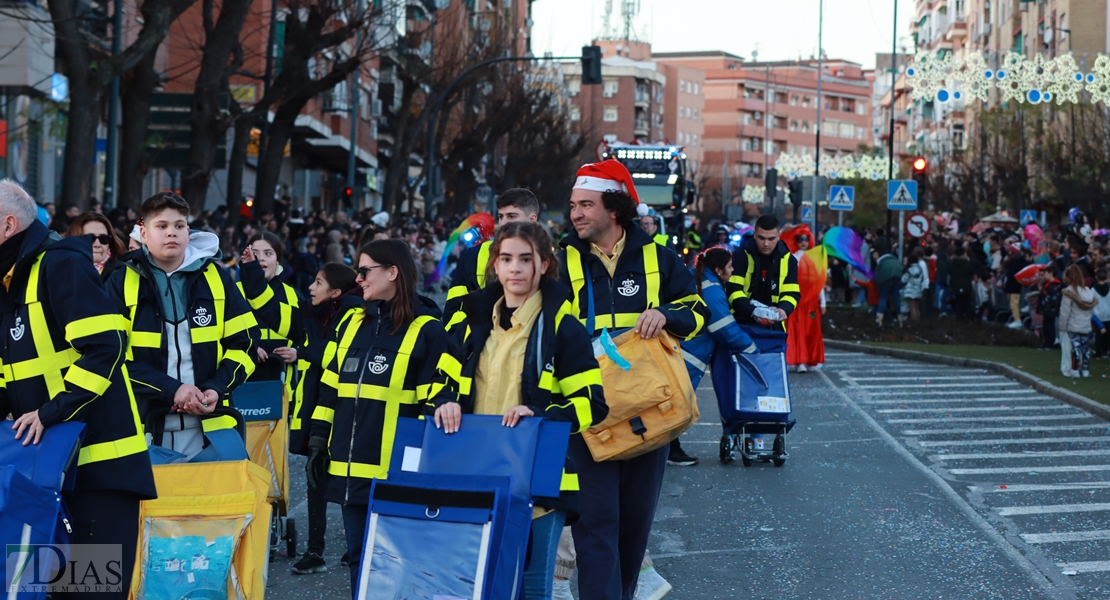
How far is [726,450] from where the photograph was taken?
10.8 metres

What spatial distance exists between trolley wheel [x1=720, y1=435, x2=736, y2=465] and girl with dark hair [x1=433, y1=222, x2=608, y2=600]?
19.2ft

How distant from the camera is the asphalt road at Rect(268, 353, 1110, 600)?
7.04 meters

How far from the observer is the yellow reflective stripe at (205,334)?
5734 mm

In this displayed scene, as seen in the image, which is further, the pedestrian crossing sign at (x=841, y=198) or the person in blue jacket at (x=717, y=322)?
the pedestrian crossing sign at (x=841, y=198)

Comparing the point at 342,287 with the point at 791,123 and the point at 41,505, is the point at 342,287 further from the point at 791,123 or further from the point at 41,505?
the point at 791,123

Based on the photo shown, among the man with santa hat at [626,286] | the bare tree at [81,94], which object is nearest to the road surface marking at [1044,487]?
the man with santa hat at [626,286]

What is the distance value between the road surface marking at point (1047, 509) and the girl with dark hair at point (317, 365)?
418 centimetres

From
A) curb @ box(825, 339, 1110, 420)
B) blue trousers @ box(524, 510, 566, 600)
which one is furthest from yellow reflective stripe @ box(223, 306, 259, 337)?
curb @ box(825, 339, 1110, 420)

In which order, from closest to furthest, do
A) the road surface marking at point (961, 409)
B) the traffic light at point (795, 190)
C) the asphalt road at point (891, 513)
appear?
the asphalt road at point (891, 513)
the road surface marking at point (961, 409)
the traffic light at point (795, 190)

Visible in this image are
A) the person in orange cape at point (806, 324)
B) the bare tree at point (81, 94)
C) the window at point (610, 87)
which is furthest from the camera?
the window at point (610, 87)

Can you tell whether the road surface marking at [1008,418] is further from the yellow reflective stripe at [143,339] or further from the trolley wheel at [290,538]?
the yellow reflective stripe at [143,339]

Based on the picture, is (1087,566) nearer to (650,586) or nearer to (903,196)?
(650,586)

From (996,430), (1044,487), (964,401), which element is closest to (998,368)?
(964,401)

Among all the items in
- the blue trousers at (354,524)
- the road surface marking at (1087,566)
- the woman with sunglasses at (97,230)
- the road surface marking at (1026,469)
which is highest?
the woman with sunglasses at (97,230)
